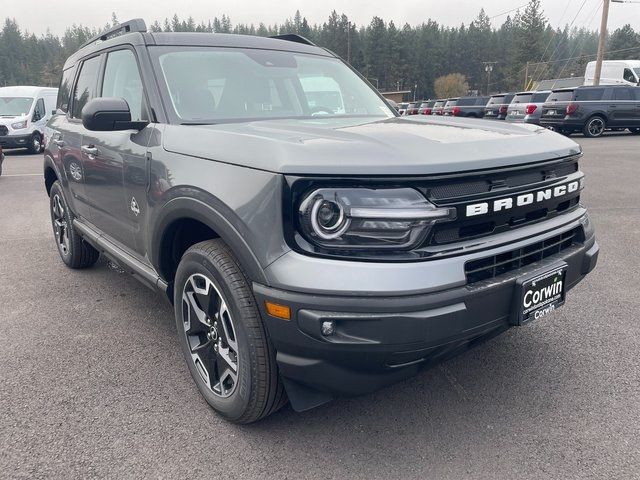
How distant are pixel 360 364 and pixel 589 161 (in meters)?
11.3

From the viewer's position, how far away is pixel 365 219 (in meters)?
1.89

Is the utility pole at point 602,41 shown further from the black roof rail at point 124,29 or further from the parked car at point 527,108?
the black roof rail at point 124,29

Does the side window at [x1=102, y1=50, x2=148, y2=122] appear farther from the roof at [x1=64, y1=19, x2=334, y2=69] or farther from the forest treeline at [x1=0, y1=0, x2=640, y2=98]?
the forest treeline at [x1=0, y1=0, x2=640, y2=98]

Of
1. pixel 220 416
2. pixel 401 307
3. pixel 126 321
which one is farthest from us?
pixel 126 321

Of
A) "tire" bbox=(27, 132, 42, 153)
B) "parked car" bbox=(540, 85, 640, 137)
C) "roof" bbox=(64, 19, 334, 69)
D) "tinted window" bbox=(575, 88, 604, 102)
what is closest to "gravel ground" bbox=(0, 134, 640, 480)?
"roof" bbox=(64, 19, 334, 69)

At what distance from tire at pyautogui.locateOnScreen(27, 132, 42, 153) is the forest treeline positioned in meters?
62.0

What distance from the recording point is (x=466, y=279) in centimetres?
193

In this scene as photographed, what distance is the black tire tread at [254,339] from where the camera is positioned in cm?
208

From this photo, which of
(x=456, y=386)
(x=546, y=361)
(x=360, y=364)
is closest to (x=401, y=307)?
(x=360, y=364)

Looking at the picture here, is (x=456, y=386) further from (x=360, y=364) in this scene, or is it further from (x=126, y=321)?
(x=126, y=321)

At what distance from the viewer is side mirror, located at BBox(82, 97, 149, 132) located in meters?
2.65

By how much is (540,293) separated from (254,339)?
46.8 inches

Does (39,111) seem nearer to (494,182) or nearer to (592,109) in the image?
(592,109)

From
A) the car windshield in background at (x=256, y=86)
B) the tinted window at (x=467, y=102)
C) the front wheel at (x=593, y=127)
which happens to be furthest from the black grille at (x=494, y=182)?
the tinted window at (x=467, y=102)
